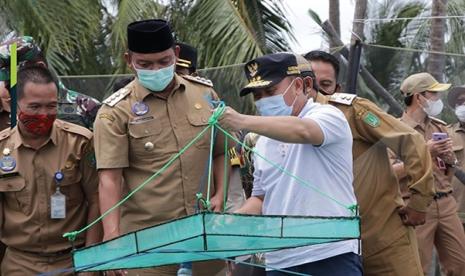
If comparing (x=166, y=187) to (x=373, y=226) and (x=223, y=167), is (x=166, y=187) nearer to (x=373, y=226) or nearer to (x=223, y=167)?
(x=223, y=167)

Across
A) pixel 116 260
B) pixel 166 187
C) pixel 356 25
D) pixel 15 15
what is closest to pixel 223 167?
pixel 166 187

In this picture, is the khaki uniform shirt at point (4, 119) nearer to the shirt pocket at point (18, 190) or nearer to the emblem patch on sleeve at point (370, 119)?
the shirt pocket at point (18, 190)

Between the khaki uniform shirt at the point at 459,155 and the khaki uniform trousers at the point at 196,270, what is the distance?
341 centimetres

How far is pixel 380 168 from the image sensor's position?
19.4 ft

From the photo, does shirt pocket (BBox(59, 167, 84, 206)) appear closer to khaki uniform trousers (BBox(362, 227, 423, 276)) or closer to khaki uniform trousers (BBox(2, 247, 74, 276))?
khaki uniform trousers (BBox(2, 247, 74, 276))

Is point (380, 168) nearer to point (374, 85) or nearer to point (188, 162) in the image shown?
point (188, 162)

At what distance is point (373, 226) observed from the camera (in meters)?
5.94

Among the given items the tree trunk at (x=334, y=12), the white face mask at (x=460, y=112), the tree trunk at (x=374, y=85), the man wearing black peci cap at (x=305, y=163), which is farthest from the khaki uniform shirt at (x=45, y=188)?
the tree trunk at (x=334, y=12)

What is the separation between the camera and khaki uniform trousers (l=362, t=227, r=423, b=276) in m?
5.94

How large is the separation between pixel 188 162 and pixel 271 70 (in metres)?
0.85

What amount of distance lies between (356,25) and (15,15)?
8581mm

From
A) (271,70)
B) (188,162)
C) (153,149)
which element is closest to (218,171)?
(188,162)

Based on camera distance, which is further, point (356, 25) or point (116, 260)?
point (356, 25)

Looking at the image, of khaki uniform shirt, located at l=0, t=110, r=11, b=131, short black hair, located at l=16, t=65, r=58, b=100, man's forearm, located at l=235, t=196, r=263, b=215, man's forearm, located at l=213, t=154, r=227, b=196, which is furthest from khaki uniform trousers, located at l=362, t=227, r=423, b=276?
khaki uniform shirt, located at l=0, t=110, r=11, b=131
